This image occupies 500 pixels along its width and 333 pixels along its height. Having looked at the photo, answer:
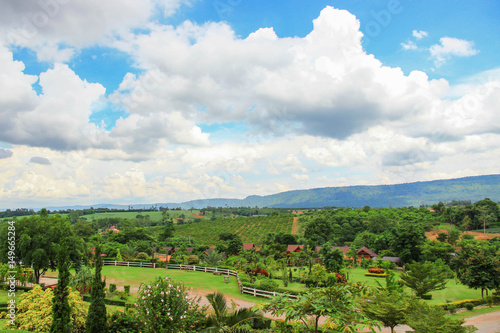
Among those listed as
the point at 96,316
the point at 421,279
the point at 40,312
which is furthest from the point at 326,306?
the point at 421,279

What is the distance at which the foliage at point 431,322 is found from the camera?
10.8 meters

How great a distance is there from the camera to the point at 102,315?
11469mm

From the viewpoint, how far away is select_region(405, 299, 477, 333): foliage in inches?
426

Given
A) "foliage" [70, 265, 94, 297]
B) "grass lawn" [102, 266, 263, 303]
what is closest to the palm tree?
"grass lawn" [102, 266, 263, 303]

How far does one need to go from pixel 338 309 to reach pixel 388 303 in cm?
645

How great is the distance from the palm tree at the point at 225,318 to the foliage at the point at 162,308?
1047mm

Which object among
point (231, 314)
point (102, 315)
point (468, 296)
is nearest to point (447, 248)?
point (468, 296)

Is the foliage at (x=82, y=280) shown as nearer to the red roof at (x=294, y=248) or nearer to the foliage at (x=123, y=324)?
the foliage at (x=123, y=324)

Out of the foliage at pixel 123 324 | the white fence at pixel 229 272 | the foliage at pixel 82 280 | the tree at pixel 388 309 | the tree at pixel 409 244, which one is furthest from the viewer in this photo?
the tree at pixel 409 244

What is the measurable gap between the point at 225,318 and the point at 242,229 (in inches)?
3590

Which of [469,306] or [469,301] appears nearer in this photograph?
[469,306]

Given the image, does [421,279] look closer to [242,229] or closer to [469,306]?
[469,306]

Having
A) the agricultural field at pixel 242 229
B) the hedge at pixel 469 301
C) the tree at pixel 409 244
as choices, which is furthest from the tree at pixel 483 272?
the agricultural field at pixel 242 229

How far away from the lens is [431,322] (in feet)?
36.2
